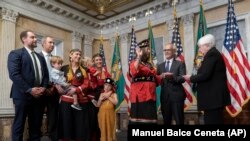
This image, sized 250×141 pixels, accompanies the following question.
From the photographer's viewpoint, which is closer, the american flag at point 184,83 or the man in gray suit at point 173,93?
the man in gray suit at point 173,93

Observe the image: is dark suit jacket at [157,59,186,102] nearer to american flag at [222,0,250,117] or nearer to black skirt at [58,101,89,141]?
black skirt at [58,101,89,141]

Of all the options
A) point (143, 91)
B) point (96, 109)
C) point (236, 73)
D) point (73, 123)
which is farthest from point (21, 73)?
point (236, 73)

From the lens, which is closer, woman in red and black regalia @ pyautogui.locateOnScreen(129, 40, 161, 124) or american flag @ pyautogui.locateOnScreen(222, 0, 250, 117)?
woman in red and black regalia @ pyautogui.locateOnScreen(129, 40, 161, 124)

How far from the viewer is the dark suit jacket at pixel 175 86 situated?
4031mm

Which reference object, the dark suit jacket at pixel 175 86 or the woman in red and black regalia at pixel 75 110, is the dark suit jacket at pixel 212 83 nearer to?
the dark suit jacket at pixel 175 86

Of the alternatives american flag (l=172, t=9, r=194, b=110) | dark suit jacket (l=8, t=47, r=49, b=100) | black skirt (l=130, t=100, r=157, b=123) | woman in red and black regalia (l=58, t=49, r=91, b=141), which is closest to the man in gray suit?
black skirt (l=130, t=100, r=157, b=123)

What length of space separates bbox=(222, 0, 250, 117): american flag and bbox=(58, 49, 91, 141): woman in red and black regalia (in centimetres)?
352

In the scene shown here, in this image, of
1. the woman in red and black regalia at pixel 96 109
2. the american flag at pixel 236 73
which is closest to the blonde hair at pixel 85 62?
the woman in red and black regalia at pixel 96 109

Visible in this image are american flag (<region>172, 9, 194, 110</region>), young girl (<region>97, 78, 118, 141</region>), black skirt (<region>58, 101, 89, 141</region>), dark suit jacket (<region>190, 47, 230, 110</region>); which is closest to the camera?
dark suit jacket (<region>190, 47, 230, 110</region>)

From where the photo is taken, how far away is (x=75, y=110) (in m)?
3.71

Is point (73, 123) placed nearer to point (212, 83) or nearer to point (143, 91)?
point (143, 91)

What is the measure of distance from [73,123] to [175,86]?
163 centimetres

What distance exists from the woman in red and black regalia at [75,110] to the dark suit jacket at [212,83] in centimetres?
156

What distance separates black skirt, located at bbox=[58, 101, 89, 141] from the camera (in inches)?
143
